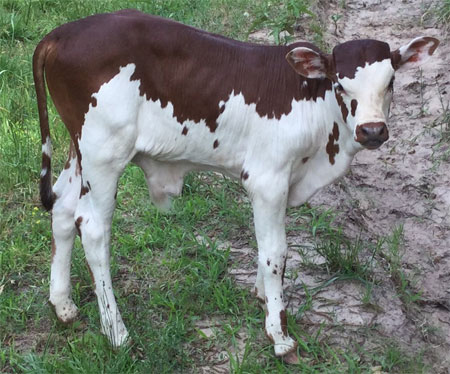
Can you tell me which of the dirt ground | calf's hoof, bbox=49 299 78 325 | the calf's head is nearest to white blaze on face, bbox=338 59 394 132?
the calf's head

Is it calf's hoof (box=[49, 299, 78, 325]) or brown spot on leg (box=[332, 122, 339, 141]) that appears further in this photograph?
calf's hoof (box=[49, 299, 78, 325])

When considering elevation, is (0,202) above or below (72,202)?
below

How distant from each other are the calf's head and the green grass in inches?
46.5

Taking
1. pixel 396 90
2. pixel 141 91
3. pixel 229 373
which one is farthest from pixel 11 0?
pixel 229 373

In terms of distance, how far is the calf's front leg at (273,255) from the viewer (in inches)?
152

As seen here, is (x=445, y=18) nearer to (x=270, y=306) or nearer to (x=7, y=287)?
(x=270, y=306)

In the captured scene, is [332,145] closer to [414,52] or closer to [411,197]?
[414,52]

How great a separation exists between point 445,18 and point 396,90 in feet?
3.22

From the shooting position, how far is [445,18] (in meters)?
7.11

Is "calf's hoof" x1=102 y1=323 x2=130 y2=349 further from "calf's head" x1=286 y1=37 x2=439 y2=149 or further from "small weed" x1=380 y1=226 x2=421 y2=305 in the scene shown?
"small weed" x1=380 y1=226 x2=421 y2=305

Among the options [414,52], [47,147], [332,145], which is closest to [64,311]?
[47,147]

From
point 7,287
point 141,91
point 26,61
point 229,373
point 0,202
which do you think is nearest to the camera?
point 141,91

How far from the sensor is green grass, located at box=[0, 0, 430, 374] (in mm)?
3975

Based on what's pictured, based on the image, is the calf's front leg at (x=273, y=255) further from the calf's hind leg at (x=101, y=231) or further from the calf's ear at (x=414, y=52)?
the calf's ear at (x=414, y=52)
